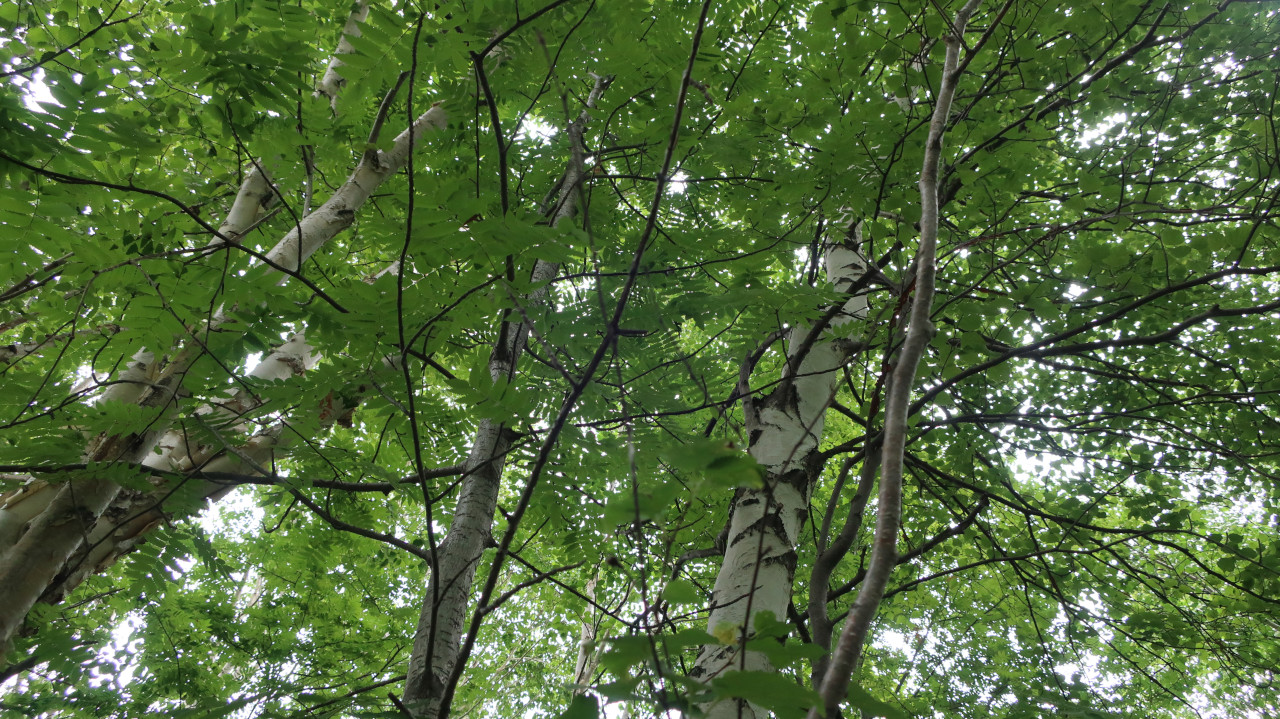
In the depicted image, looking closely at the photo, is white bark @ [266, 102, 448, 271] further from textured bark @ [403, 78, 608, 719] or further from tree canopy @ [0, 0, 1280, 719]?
textured bark @ [403, 78, 608, 719]

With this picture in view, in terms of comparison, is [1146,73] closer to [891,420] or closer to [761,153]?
[761,153]

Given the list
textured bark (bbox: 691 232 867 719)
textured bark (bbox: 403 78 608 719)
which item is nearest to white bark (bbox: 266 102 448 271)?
textured bark (bbox: 403 78 608 719)

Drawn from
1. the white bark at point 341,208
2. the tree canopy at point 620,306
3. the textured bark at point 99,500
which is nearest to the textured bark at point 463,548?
the tree canopy at point 620,306

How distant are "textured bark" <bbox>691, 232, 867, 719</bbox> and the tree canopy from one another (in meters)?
0.02

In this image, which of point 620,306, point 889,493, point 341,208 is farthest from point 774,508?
point 341,208

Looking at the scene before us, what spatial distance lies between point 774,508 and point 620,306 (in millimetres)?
1743

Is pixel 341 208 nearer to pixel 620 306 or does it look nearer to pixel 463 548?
pixel 463 548

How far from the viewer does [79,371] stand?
6648 mm

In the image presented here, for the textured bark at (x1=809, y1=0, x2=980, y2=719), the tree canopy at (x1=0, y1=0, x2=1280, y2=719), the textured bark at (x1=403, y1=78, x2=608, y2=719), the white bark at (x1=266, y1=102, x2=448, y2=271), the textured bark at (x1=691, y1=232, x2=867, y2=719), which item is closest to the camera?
the textured bark at (x1=809, y1=0, x2=980, y2=719)

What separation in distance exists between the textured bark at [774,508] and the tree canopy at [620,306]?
2cm

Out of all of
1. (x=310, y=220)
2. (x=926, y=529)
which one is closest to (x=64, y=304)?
(x=310, y=220)

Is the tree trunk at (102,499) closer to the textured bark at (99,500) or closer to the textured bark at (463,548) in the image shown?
the textured bark at (99,500)

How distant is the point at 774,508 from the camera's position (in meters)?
2.37

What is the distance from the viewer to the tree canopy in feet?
4.58
